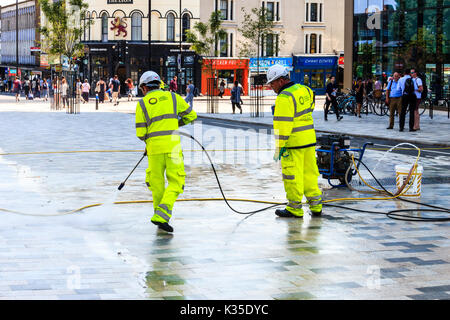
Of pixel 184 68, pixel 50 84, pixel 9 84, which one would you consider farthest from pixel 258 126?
pixel 9 84

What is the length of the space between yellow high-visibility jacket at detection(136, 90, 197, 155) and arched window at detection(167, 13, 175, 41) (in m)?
58.2

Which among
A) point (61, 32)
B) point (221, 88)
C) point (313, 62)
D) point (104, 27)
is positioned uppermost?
point (104, 27)

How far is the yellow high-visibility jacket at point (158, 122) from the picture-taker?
837cm

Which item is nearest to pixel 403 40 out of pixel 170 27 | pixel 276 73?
pixel 276 73

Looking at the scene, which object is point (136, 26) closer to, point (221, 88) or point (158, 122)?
point (221, 88)

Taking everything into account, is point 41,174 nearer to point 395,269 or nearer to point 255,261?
point 255,261

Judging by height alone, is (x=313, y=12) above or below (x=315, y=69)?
above

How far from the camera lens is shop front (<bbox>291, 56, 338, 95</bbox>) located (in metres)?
70.0

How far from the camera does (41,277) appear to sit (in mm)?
6324

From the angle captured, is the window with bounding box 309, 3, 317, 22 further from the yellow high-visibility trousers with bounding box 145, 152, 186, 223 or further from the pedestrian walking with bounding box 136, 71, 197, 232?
the yellow high-visibility trousers with bounding box 145, 152, 186, 223

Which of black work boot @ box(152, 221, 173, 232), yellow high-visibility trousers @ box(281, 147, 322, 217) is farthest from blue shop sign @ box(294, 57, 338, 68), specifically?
black work boot @ box(152, 221, 173, 232)

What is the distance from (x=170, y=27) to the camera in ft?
216

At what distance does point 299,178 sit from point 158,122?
188 cm

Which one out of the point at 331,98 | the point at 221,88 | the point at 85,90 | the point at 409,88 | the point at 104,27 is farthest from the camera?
the point at 104,27
